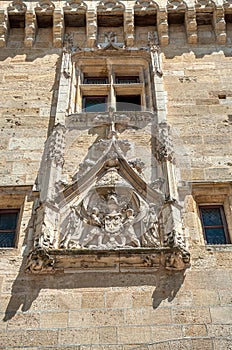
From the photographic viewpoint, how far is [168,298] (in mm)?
6312

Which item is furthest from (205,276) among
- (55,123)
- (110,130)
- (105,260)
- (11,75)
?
(11,75)

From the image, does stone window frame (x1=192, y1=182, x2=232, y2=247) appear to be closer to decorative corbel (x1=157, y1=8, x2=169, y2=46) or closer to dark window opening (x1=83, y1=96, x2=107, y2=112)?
dark window opening (x1=83, y1=96, x2=107, y2=112)

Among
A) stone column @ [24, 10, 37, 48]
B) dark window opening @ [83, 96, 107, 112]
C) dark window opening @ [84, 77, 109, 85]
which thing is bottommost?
dark window opening @ [83, 96, 107, 112]

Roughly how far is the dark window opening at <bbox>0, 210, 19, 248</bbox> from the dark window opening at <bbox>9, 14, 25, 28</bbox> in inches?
198

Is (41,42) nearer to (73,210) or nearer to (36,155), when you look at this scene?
(36,155)

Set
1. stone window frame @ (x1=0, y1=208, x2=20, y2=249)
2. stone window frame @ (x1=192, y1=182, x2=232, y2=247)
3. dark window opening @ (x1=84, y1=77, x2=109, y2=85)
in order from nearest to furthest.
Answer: stone window frame @ (x1=0, y1=208, x2=20, y2=249) → stone window frame @ (x1=192, y1=182, x2=232, y2=247) → dark window opening @ (x1=84, y1=77, x2=109, y2=85)

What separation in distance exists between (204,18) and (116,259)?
6.56 metres

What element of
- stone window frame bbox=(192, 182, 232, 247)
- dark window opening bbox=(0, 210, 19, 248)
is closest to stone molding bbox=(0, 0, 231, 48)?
stone window frame bbox=(192, 182, 232, 247)

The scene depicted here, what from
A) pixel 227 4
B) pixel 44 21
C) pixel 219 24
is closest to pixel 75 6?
pixel 44 21

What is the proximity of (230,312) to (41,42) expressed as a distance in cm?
701

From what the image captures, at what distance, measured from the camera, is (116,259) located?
21.6 ft

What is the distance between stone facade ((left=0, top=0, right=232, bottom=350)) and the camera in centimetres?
615

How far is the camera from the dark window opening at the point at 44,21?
432 inches

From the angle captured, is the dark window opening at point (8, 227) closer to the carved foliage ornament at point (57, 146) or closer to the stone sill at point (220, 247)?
the carved foliage ornament at point (57, 146)
